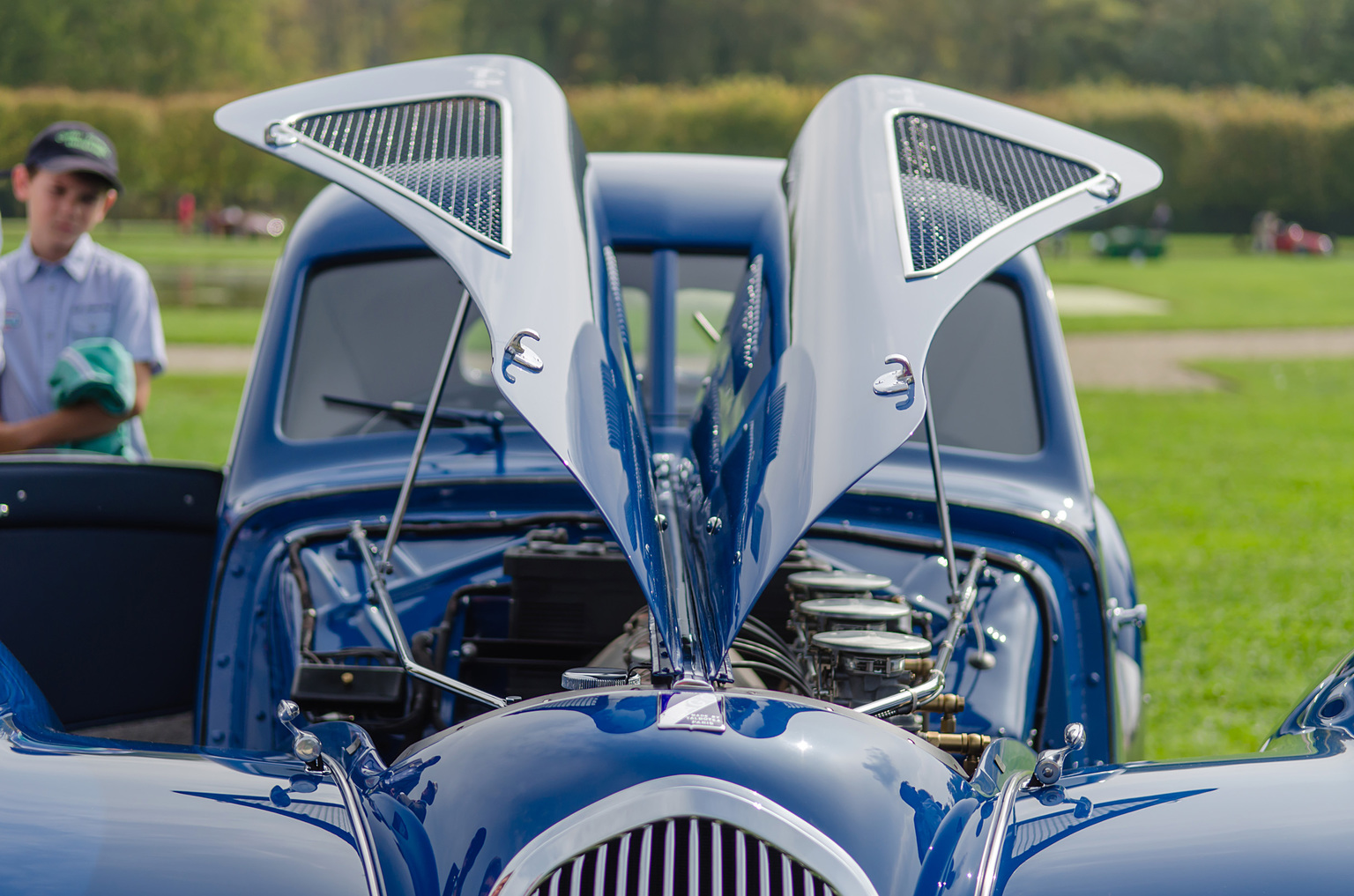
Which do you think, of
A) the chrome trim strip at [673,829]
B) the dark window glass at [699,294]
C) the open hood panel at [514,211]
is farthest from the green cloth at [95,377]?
the chrome trim strip at [673,829]

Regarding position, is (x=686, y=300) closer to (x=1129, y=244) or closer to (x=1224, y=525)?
(x=1224, y=525)

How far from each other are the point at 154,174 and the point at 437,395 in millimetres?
38417

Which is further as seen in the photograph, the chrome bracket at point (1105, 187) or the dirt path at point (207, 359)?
the dirt path at point (207, 359)

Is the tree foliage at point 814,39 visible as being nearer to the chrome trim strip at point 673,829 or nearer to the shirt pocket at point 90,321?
the shirt pocket at point 90,321

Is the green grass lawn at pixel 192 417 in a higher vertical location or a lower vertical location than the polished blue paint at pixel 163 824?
lower

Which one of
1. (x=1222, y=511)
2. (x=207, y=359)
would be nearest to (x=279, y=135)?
(x=1222, y=511)

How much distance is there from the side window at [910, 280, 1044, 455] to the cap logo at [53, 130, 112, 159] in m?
2.61

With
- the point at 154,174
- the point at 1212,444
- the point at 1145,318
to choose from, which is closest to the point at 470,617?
the point at 1212,444

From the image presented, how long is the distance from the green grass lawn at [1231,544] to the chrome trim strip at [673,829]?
4.18 feet

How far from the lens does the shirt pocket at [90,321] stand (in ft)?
13.1

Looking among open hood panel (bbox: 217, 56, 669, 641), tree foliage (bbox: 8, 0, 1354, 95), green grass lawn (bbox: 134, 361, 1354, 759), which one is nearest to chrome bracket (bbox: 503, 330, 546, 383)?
open hood panel (bbox: 217, 56, 669, 641)

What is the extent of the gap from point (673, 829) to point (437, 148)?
4.52ft

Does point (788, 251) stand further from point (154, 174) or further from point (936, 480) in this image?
point (154, 174)

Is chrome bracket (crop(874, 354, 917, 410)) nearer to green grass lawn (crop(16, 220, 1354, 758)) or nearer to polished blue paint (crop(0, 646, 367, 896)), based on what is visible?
polished blue paint (crop(0, 646, 367, 896))
